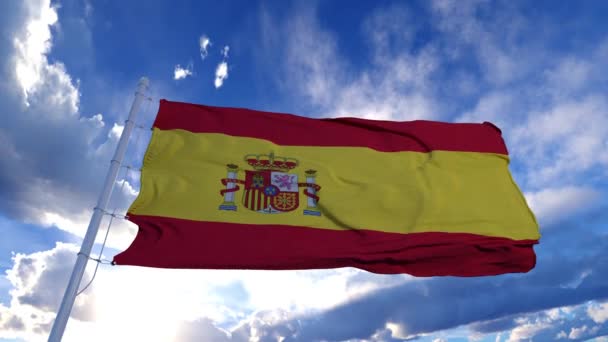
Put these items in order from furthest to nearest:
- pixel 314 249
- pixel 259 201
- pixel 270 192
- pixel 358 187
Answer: pixel 358 187, pixel 270 192, pixel 259 201, pixel 314 249

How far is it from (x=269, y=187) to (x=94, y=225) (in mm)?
3459

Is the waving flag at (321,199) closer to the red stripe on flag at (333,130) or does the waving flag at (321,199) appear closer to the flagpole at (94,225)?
the red stripe on flag at (333,130)

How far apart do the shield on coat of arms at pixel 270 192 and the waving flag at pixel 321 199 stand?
2 cm

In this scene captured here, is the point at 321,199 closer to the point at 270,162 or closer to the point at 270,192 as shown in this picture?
the point at 270,192

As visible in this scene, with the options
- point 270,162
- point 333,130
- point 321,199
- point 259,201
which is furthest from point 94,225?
point 333,130

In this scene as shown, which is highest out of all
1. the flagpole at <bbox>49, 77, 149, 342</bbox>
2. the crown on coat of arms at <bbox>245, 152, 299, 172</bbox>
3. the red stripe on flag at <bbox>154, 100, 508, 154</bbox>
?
the red stripe on flag at <bbox>154, 100, 508, 154</bbox>

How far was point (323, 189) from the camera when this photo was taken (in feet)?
33.2

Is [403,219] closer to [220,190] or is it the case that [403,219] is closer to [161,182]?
[220,190]

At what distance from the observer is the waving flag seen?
29.0 feet

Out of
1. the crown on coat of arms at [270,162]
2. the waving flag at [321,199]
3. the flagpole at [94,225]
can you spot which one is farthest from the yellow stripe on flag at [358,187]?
the flagpole at [94,225]

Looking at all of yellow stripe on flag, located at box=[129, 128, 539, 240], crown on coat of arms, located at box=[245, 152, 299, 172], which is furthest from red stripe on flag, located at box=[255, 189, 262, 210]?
crown on coat of arms, located at box=[245, 152, 299, 172]

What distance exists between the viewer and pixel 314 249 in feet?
29.6

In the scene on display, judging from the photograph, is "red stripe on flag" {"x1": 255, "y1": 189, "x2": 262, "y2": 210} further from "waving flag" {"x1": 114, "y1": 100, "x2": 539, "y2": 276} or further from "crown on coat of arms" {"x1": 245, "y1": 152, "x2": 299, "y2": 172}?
"crown on coat of arms" {"x1": 245, "y1": 152, "x2": 299, "y2": 172}

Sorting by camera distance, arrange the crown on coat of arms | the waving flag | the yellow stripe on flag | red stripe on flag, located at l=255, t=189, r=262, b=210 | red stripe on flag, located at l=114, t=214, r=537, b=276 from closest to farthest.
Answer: red stripe on flag, located at l=114, t=214, r=537, b=276 < the waving flag < the yellow stripe on flag < red stripe on flag, located at l=255, t=189, r=262, b=210 < the crown on coat of arms
